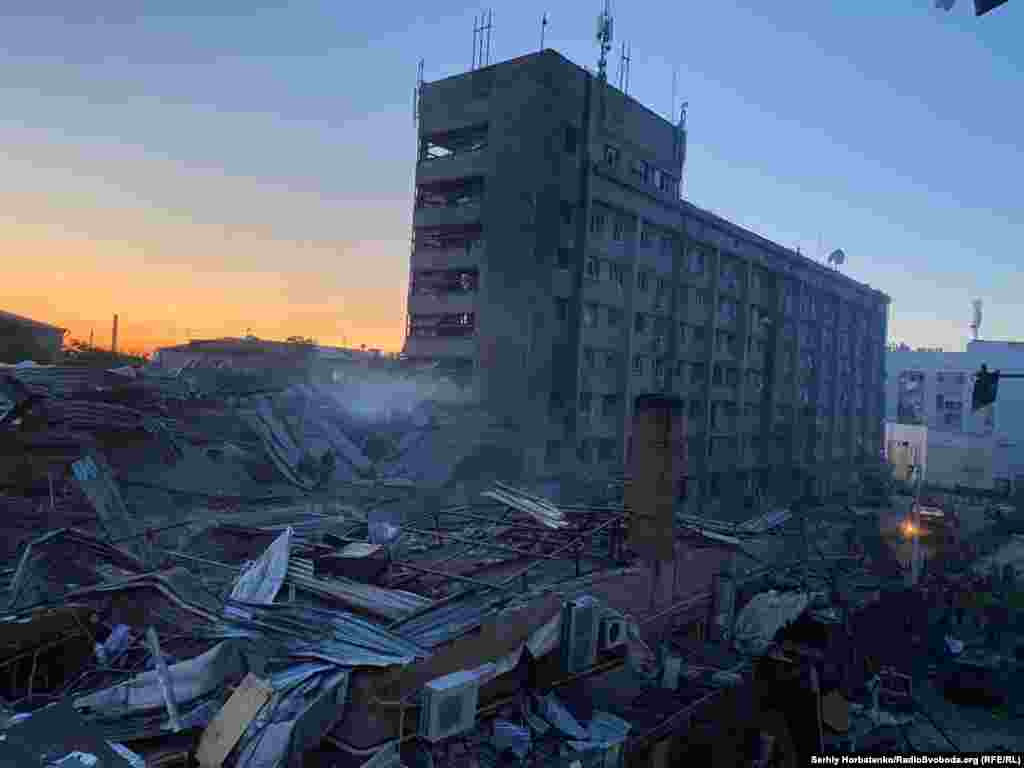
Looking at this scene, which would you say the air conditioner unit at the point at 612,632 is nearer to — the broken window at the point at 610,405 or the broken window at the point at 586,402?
the broken window at the point at 586,402

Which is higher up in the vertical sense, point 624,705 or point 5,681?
point 5,681

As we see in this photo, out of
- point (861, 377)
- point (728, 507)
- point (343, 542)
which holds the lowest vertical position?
point (728, 507)

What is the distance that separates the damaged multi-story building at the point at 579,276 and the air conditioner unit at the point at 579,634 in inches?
759

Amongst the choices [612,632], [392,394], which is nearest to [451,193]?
[392,394]

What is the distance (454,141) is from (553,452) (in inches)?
652

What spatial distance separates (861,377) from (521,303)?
3935cm

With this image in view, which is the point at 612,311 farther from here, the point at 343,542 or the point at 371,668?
the point at 371,668

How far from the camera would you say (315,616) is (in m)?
8.66

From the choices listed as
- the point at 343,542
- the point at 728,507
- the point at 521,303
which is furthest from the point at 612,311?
→ the point at 343,542

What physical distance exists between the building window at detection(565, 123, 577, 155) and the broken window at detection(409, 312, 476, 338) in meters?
8.65

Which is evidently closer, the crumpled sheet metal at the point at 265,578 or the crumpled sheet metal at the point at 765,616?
the crumpled sheet metal at the point at 265,578

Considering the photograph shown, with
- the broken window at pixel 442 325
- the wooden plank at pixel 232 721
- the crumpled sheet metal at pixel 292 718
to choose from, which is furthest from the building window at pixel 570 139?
the wooden plank at pixel 232 721

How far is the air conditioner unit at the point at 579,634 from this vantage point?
10.1m

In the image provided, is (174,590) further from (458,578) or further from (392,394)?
(392,394)
